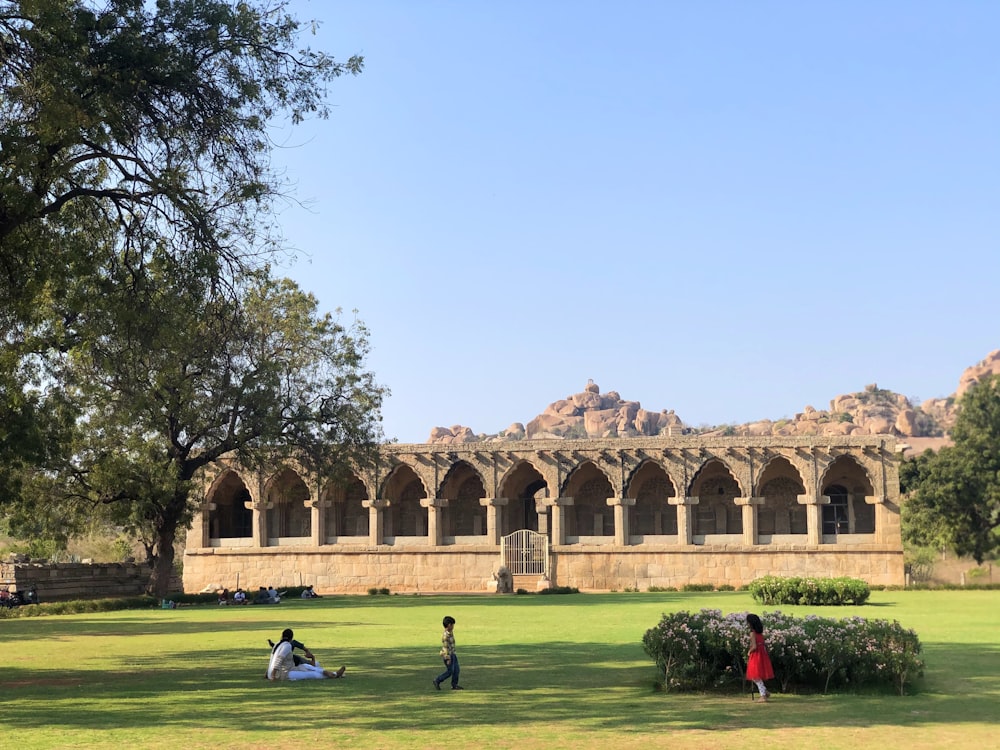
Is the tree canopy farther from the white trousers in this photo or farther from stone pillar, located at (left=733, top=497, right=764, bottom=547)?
stone pillar, located at (left=733, top=497, right=764, bottom=547)

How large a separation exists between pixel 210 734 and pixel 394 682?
14.0ft

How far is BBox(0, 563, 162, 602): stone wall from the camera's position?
3653cm

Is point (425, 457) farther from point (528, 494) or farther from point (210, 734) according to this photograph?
point (210, 734)

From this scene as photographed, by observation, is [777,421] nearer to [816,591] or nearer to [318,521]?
[318,521]

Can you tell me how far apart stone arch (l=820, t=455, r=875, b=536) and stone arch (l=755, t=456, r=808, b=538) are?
113 cm

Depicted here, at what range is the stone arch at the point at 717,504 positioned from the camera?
4612cm

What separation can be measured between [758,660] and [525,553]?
1254 inches

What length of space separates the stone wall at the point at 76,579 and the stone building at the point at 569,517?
5.72m

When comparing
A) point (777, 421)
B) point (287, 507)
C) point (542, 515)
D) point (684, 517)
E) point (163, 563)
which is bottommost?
point (163, 563)

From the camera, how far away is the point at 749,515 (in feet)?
140

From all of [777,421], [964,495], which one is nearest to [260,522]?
[964,495]

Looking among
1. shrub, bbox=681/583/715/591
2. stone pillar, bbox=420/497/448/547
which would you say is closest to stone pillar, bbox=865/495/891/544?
shrub, bbox=681/583/715/591

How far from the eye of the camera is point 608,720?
1143 centimetres

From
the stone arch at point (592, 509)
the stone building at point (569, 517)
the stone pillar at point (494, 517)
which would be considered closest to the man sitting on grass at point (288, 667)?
the stone building at point (569, 517)
